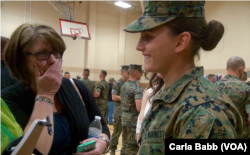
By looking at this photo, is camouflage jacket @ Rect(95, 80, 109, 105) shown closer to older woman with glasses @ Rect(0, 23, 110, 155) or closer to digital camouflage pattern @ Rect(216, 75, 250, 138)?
digital camouflage pattern @ Rect(216, 75, 250, 138)

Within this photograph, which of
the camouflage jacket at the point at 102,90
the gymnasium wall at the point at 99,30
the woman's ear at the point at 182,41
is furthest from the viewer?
the gymnasium wall at the point at 99,30

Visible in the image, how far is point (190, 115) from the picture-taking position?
31.6 inches

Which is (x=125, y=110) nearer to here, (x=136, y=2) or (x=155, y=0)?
(x=155, y=0)

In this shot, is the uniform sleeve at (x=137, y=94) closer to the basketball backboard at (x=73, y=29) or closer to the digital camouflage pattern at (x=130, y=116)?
the digital camouflage pattern at (x=130, y=116)

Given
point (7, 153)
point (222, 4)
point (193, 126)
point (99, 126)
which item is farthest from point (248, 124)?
point (222, 4)

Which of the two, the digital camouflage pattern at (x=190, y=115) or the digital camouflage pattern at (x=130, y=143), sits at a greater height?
the digital camouflage pattern at (x=190, y=115)

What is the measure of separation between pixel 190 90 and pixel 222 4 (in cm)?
763

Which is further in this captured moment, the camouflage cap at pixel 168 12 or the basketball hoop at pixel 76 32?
the basketball hoop at pixel 76 32

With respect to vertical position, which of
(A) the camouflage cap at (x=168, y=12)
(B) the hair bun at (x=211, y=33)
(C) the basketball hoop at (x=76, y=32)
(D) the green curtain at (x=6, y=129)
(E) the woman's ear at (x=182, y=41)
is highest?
(C) the basketball hoop at (x=76, y=32)

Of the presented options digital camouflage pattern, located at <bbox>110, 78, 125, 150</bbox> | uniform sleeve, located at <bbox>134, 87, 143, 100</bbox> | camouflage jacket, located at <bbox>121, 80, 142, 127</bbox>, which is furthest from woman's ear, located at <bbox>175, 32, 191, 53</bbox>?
digital camouflage pattern, located at <bbox>110, 78, 125, 150</bbox>

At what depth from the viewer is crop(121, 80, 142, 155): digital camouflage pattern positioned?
3.58 metres

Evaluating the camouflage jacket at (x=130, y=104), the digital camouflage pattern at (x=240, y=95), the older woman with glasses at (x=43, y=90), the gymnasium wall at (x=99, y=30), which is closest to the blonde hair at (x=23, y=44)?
the older woman with glasses at (x=43, y=90)

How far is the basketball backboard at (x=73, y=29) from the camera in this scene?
335 inches

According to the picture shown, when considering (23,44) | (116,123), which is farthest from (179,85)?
(116,123)
